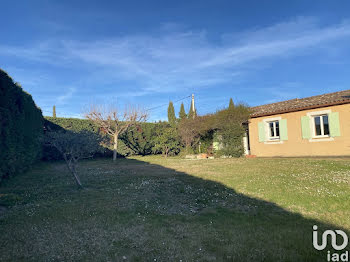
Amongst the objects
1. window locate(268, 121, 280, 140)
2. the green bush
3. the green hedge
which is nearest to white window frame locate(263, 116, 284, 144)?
window locate(268, 121, 280, 140)

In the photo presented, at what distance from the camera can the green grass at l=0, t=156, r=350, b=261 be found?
3119 mm

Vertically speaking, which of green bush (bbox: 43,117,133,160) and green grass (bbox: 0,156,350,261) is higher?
green bush (bbox: 43,117,133,160)

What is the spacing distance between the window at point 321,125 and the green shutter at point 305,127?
553mm

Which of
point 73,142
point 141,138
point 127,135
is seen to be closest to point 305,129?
point 141,138

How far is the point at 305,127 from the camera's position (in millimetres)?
15703

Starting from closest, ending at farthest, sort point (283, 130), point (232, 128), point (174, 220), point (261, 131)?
point (174, 220) → point (283, 130) → point (261, 131) → point (232, 128)

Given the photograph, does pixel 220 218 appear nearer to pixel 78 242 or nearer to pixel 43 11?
pixel 78 242

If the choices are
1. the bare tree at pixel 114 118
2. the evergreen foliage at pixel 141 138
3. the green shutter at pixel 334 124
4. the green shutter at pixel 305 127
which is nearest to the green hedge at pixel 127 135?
the evergreen foliage at pixel 141 138

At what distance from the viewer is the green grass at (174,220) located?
3.12m

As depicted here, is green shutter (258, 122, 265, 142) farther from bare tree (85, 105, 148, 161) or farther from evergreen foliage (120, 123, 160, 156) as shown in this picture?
evergreen foliage (120, 123, 160, 156)

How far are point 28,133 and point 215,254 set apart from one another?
12.2 meters

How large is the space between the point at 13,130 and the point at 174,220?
8480mm

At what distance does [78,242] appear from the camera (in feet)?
11.3

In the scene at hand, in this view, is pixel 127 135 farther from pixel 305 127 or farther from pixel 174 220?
pixel 174 220
